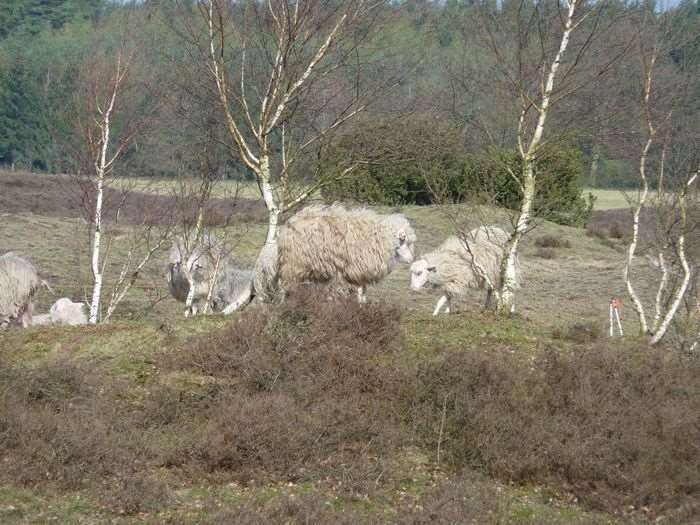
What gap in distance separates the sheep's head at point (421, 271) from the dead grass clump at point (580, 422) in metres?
7.57

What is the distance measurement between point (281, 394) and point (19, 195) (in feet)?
130

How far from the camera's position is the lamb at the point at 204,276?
55.7 feet

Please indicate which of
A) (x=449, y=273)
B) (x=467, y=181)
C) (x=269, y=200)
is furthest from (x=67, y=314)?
(x=467, y=181)

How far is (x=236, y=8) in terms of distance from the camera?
14.4 metres

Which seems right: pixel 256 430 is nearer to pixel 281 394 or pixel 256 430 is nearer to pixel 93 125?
pixel 281 394

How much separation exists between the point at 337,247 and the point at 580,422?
4142 millimetres

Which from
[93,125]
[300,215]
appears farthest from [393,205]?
[300,215]

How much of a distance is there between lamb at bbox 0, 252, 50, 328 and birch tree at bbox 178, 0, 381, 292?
3.73m

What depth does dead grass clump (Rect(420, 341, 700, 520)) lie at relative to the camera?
332 inches

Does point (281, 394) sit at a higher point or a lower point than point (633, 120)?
lower

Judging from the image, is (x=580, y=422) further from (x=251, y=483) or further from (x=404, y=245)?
(x=404, y=245)

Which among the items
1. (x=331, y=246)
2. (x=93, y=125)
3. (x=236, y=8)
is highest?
(x=236, y=8)

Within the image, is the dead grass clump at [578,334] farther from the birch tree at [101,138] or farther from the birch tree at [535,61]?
the birch tree at [101,138]

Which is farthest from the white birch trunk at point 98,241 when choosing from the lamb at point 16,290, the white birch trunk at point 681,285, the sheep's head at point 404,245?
the white birch trunk at point 681,285
